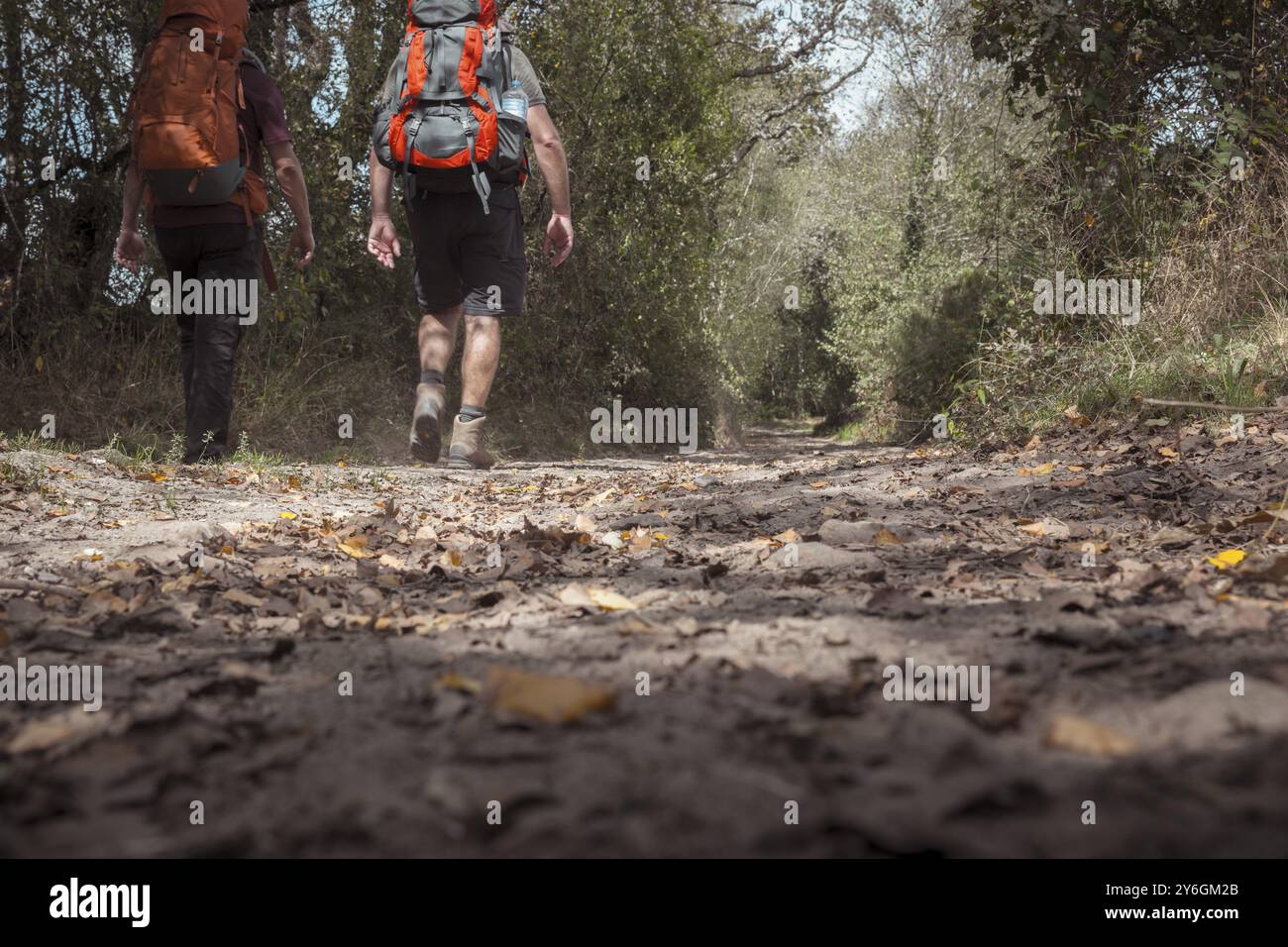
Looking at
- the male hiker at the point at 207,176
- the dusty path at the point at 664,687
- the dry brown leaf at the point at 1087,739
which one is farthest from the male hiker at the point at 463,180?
the dry brown leaf at the point at 1087,739

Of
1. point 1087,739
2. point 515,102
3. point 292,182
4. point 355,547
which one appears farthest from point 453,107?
point 1087,739

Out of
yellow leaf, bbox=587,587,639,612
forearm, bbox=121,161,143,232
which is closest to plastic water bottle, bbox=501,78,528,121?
forearm, bbox=121,161,143,232

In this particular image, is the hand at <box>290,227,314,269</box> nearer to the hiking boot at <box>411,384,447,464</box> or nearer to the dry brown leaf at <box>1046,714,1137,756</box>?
the hiking boot at <box>411,384,447,464</box>

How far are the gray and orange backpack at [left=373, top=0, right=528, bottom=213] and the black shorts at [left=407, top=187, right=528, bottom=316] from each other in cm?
12

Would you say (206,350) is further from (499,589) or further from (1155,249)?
(1155,249)

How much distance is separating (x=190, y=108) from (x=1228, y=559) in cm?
475

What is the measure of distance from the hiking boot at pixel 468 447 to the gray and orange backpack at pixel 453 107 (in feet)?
4.10

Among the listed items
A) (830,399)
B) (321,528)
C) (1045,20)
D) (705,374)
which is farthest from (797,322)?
(321,528)

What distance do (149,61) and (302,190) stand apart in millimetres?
899

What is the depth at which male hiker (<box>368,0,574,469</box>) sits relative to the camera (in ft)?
17.5

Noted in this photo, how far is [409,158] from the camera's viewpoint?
5.39 m

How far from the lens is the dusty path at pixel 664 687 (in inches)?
43.4

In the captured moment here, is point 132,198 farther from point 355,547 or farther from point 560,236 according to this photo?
point 355,547

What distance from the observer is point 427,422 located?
578cm
